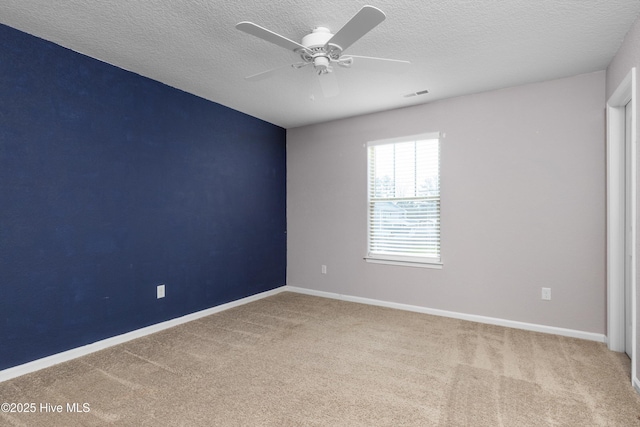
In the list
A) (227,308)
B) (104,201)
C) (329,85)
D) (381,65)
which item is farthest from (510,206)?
(104,201)

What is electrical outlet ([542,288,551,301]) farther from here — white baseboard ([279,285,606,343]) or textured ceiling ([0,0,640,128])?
textured ceiling ([0,0,640,128])

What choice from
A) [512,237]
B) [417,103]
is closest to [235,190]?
[417,103]

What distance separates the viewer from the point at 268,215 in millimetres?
4723

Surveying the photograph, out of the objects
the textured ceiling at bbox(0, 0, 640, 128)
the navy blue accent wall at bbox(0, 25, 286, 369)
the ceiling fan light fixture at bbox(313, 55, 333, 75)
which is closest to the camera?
the textured ceiling at bbox(0, 0, 640, 128)

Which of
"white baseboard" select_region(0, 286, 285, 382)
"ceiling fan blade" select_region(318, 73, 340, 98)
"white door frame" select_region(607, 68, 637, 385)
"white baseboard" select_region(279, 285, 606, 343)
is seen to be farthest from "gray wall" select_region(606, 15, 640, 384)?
"white baseboard" select_region(0, 286, 285, 382)

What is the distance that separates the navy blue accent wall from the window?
177 centimetres

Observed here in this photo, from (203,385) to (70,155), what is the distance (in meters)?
2.12

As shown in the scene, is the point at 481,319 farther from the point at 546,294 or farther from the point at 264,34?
the point at 264,34

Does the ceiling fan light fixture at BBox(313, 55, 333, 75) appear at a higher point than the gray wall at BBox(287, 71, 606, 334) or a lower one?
higher

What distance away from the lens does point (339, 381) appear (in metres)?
2.26

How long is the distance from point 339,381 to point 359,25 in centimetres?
228

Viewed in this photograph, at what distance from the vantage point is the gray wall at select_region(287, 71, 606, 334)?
9.97ft

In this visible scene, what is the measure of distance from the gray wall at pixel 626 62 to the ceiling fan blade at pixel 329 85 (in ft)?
7.13

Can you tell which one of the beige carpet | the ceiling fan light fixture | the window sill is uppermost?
the ceiling fan light fixture
